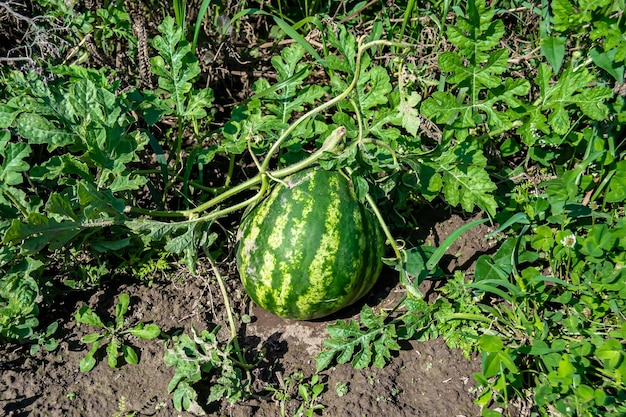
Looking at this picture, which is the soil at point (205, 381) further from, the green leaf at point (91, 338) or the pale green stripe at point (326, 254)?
the pale green stripe at point (326, 254)

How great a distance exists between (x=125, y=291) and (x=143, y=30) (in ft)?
4.17

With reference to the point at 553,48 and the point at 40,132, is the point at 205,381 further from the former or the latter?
the point at 553,48

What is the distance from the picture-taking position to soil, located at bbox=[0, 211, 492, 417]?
2.50 metres

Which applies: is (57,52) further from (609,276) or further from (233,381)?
(609,276)

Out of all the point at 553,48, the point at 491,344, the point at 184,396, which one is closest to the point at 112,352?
the point at 184,396

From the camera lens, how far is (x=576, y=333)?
97.0 inches

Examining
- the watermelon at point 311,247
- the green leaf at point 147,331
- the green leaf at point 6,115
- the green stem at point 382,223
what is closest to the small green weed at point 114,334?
the green leaf at point 147,331

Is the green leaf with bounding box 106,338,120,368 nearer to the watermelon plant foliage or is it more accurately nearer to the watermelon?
the watermelon plant foliage

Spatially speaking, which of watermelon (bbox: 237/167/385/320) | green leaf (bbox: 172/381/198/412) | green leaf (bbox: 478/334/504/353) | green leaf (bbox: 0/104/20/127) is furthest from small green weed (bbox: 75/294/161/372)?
green leaf (bbox: 478/334/504/353)

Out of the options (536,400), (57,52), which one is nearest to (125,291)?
(57,52)

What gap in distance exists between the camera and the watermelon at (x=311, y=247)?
2.54 meters

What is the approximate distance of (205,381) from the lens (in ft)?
8.48

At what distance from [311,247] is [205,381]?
72cm

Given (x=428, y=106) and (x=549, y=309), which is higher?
(x=428, y=106)
